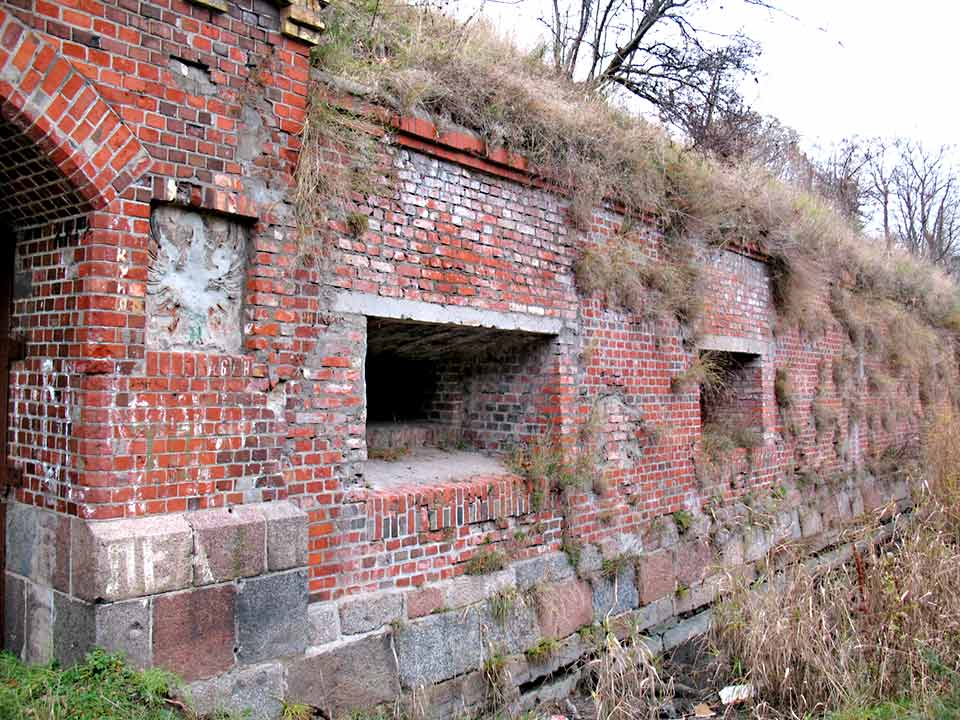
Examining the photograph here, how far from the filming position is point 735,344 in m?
8.62

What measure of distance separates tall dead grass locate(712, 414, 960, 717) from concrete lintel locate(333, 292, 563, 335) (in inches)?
105

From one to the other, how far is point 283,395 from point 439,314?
1336 mm

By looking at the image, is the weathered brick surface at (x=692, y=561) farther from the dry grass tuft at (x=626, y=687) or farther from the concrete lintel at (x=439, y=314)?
the concrete lintel at (x=439, y=314)

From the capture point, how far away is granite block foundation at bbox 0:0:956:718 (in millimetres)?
3482

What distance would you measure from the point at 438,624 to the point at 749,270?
19.8 ft

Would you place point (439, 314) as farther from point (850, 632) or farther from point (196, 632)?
point (850, 632)

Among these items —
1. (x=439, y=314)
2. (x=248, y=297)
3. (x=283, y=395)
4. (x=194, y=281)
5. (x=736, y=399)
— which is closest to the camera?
(x=194, y=281)

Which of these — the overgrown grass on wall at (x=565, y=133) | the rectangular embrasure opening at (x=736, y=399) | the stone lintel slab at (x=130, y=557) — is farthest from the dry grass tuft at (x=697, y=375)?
the stone lintel slab at (x=130, y=557)

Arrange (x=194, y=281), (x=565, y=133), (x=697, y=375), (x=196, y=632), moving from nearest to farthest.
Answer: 1. (x=196, y=632)
2. (x=194, y=281)
3. (x=565, y=133)
4. (x=697, y=375)

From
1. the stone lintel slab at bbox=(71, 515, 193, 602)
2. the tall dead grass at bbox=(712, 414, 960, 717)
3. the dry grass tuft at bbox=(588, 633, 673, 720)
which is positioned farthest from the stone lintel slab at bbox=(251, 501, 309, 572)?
the tall dead grass at bbox=(712, 414, 960, 717)

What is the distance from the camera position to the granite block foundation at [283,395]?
348cm

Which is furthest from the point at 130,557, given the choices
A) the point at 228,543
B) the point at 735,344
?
the point at 735,344

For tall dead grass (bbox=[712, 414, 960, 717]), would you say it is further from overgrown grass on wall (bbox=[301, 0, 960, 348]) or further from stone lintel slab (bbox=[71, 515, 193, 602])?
stone lintel slab (bbox=[71, 515, 193, 602])

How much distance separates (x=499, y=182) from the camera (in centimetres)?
575
